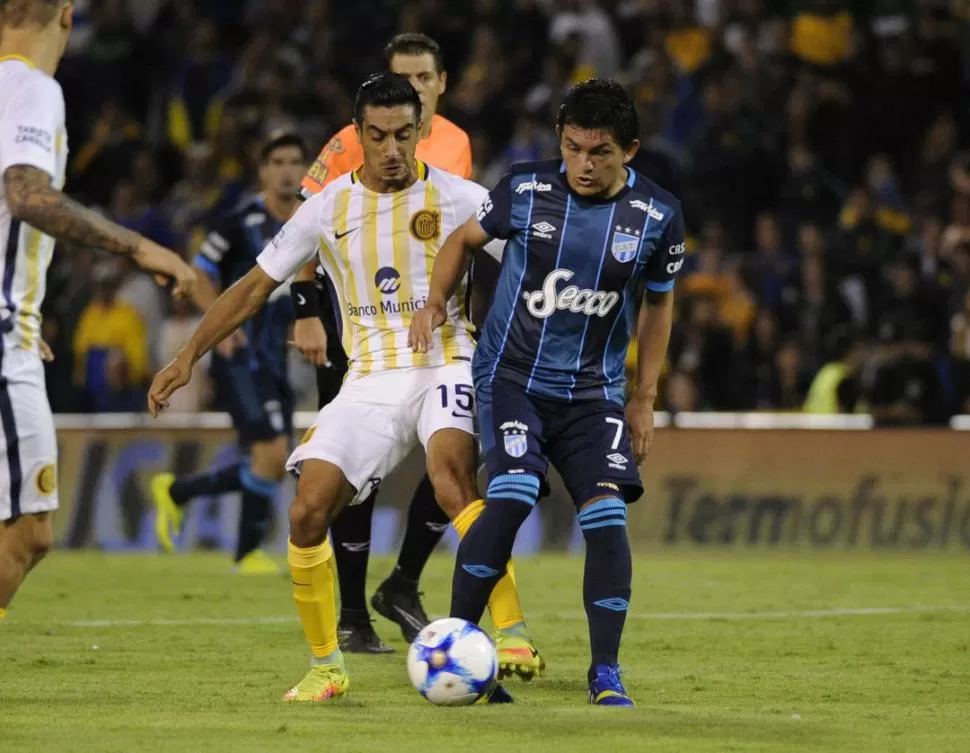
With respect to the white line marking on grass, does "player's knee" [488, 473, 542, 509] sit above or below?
above

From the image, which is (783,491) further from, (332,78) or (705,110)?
(332,78)

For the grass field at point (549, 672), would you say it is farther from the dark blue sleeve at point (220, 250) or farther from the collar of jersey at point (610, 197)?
the dark blue sleeve at point (220, 250)

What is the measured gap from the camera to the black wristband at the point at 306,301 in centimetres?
857

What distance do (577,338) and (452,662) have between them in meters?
1.34

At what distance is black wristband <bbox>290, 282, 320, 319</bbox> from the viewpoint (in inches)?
337

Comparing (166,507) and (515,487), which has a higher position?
(515,487)

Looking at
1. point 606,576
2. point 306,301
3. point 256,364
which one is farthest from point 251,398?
point 606,576

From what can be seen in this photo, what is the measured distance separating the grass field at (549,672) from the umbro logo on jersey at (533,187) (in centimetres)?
194

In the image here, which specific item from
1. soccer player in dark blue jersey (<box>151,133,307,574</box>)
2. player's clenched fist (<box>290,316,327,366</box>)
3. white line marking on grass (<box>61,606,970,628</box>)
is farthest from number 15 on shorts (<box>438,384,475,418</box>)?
soccer player in dark blue jersey (<box>151,133,307,574</box>)

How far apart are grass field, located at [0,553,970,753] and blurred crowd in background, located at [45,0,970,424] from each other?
3.46 m

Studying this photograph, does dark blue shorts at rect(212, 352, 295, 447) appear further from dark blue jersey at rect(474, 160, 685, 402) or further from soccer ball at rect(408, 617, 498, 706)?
soccer ball at rect(408, 617, 498, 706)

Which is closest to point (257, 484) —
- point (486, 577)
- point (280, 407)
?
point (280, 407)

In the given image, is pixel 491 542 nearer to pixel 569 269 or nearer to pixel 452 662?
pixel 452 662

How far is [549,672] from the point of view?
26.0 ft
